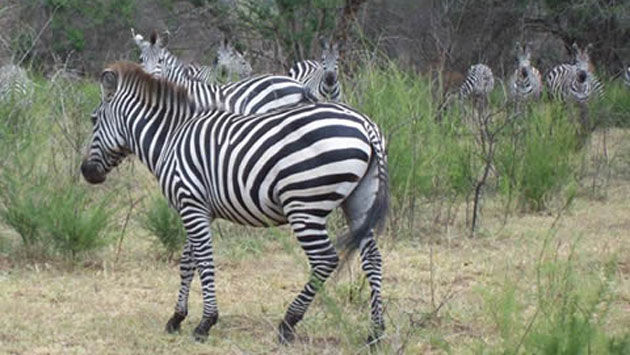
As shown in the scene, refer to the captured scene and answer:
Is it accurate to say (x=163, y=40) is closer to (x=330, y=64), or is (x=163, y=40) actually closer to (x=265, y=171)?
(x=330, y=64)

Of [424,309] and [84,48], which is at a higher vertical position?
[84,48]

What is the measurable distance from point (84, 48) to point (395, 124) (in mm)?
12386

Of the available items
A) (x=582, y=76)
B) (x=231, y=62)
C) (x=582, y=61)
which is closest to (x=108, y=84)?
(x=231, y=62)

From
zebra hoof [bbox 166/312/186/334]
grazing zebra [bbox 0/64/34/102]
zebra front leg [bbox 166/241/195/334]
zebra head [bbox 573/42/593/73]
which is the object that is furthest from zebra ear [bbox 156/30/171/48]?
zebra hoof [bbox 166/312/186/334]

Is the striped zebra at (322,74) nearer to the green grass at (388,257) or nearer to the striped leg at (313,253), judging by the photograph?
the green grass at (388,257)

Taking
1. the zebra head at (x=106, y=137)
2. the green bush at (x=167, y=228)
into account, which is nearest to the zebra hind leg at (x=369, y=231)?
the zebra head at (x=106, y=137)

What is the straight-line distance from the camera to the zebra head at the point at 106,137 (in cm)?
621

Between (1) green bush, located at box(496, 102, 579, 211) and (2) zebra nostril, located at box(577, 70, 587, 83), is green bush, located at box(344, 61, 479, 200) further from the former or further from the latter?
(2) zebra nostril, located at box(577, 70, 587, 83)

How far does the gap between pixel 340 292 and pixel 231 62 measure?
34.7 ft

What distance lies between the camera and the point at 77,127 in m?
8.91

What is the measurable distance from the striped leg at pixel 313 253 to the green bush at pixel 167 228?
219 cm

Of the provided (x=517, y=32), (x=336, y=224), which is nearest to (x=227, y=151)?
(x=336, y=224)

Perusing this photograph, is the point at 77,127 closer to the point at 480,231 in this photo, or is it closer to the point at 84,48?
the point at 480,231

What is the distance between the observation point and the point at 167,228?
24.6ft
